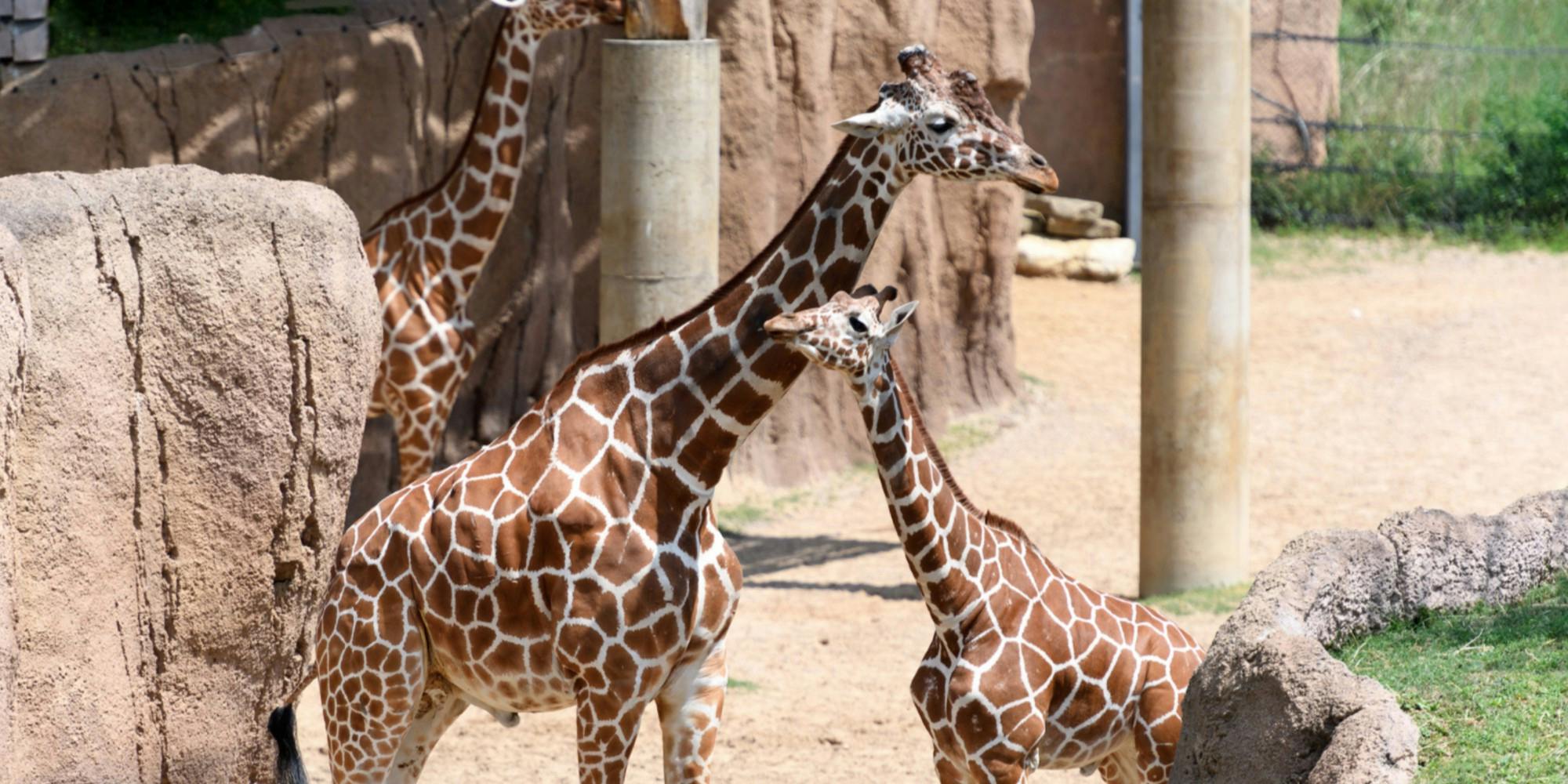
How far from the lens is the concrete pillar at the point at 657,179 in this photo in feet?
25.2

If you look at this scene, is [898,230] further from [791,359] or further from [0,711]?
[0,711]

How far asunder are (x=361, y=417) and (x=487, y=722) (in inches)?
103

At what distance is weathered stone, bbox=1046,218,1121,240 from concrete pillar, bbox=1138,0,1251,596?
21.7 ft

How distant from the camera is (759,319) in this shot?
471 cm

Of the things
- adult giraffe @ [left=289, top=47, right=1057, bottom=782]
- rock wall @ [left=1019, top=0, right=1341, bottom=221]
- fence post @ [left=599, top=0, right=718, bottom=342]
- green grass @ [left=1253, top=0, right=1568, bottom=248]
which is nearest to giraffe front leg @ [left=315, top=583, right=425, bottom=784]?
adult giraffe @ [left=289, top=47, right=1057, bottom=782]

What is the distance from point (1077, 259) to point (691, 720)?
10.2 meters

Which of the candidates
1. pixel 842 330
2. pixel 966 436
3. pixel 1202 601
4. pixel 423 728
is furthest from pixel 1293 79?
pixel 423 728

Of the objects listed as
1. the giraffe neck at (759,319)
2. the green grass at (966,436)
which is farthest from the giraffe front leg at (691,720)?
the green grass at (966,436)

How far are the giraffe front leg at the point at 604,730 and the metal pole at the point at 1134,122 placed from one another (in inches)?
424

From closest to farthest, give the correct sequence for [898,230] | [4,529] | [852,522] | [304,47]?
[4,529] < [304,47] < [852,522] < [898,230]

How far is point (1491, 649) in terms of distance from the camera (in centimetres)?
479

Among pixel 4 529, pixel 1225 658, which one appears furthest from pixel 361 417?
pixel 1225 658

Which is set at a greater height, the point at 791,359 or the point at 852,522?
the point at 791,359

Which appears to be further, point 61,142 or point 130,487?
point 61,142
